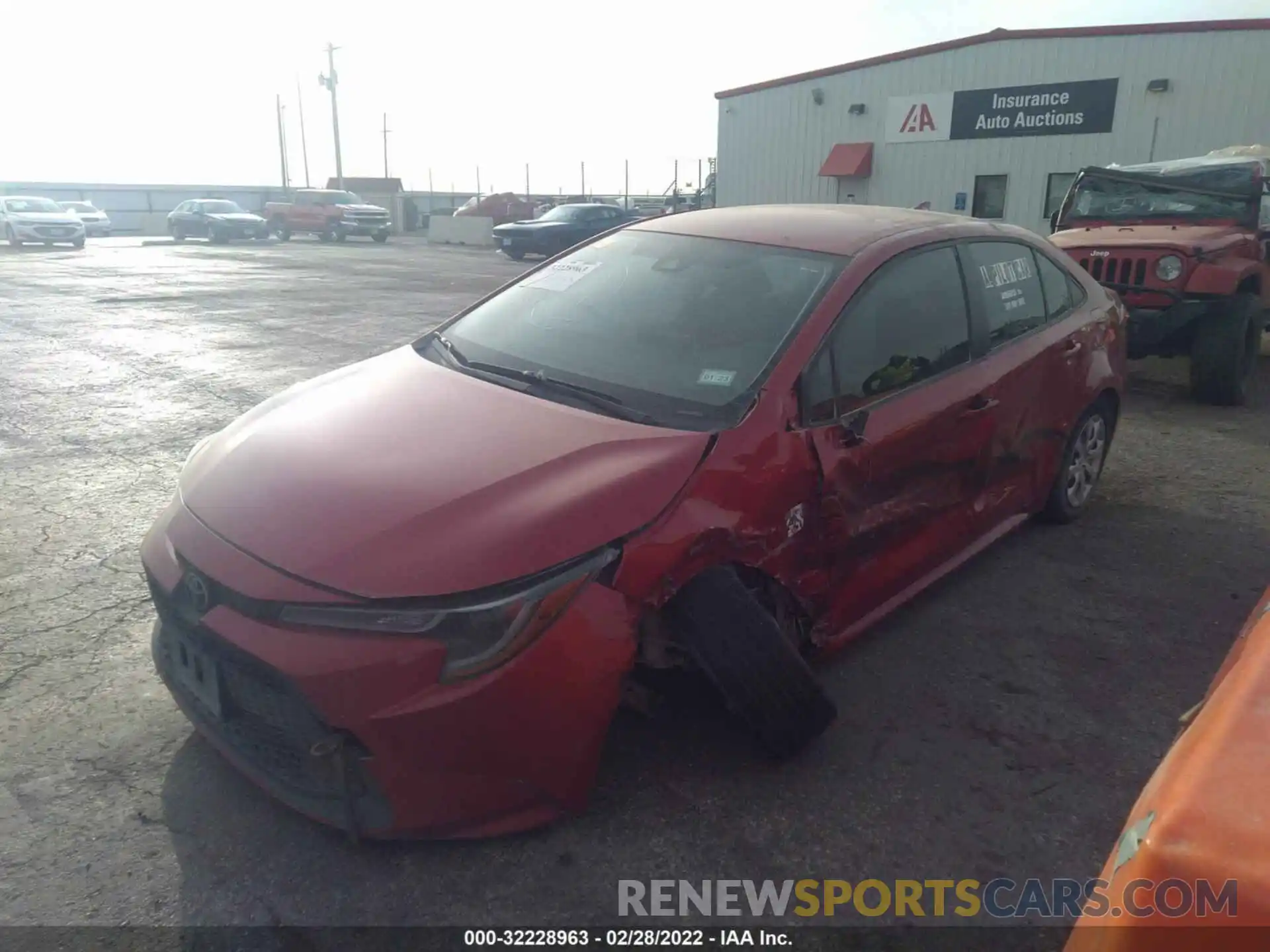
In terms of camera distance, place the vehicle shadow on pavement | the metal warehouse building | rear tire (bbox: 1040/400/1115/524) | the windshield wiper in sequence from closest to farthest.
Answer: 1. the vehicle shadow on pavement
2. the windshield wiper
3. rear tire (bbox: 1040/400/1115/524)
4. the metal warehouse building

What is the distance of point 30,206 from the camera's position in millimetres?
27453

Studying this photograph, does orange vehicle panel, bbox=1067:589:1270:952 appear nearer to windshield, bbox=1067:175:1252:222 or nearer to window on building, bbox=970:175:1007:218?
windshield, bbox=1067:175:1252:222

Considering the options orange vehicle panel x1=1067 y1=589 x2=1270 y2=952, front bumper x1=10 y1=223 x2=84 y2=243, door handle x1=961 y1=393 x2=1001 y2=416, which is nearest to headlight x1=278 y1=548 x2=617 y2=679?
orange vehicle panel x1=1067 y1=589 x2=1270 y2=952

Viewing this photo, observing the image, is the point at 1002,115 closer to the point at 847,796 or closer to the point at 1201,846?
the point at 847,796

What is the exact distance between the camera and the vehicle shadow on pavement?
92.1 inches

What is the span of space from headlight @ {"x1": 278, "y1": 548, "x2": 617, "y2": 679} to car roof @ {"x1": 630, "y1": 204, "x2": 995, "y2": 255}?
182 centimetres

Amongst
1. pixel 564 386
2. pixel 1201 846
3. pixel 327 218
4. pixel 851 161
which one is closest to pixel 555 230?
pixel 851 161

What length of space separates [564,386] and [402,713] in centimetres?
123

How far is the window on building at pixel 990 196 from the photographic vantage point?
19531 millimetres

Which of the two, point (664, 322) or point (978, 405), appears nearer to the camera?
point (664, 322)

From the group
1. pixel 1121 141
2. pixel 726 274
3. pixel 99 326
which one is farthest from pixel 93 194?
pixel 726 274

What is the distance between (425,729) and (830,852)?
1116 mm

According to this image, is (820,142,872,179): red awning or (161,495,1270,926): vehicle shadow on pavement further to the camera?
(820,142,872,179): red awning

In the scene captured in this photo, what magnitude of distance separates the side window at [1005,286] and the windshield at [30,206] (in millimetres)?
30482
